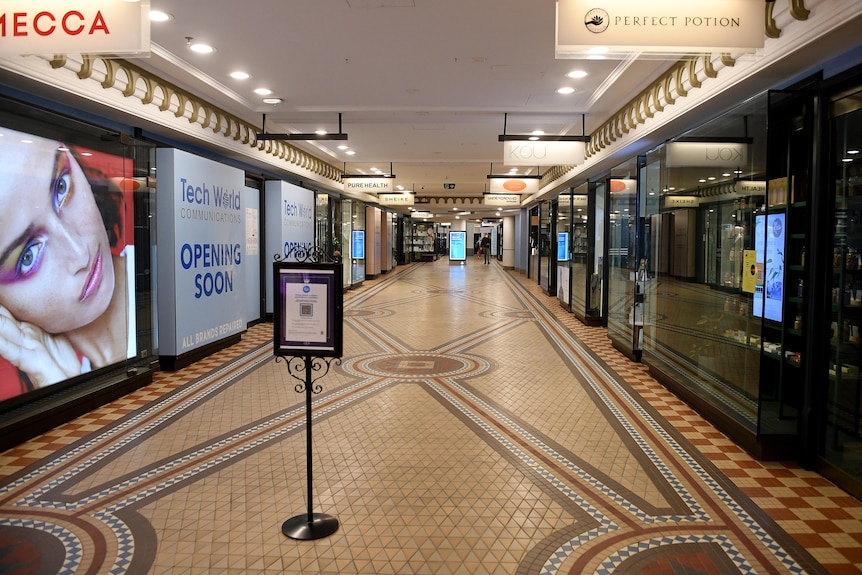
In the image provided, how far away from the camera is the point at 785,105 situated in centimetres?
417

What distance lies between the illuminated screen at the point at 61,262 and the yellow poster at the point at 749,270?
18.3ft

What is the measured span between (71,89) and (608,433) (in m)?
5.21

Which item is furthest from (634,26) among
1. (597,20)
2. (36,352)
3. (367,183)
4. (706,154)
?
(367,183)

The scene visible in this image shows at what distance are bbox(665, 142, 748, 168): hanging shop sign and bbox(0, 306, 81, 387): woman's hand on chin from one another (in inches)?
230

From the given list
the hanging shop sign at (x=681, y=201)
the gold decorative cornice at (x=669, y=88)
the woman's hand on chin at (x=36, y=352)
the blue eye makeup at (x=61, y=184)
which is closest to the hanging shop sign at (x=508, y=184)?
the gold decorative cornice at (x=669, y=88)

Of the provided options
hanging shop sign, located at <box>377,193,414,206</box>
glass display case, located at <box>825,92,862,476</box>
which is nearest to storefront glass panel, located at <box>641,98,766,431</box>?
glass display case, located at <box>825,92,862,476</box>

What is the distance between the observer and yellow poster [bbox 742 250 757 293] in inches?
177

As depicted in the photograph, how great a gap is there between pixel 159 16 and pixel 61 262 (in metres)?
2.22

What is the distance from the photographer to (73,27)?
324 centimetres

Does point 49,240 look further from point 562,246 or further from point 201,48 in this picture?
point 562,246

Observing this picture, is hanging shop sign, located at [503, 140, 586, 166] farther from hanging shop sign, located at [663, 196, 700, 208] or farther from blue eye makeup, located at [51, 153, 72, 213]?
blue eye makeup, located at [51, 153, 72, 213]

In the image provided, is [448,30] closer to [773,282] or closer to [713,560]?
[773,282]

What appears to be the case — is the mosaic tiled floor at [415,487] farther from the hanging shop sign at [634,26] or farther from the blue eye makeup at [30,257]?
the hanging shop sign at [634,26]

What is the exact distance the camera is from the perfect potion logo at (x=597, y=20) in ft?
10.2
